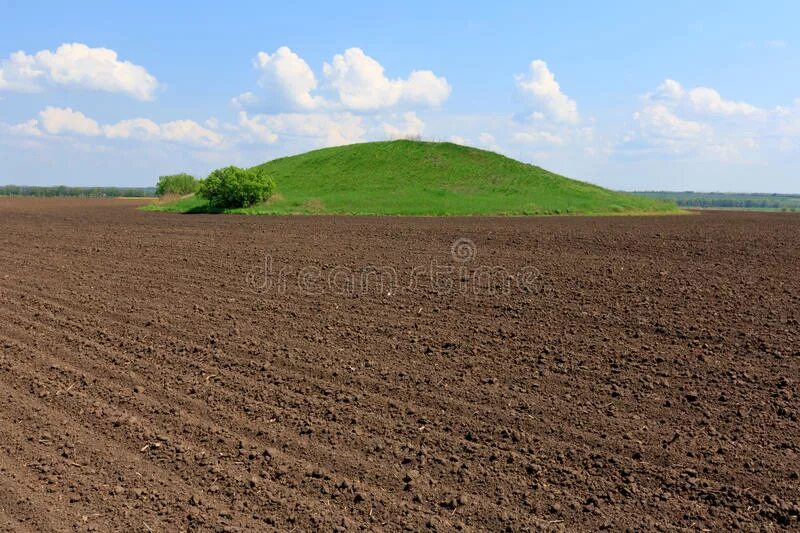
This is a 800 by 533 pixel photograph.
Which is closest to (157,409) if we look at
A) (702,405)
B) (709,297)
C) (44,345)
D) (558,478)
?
(44,345)

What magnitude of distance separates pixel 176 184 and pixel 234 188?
42.8 metres

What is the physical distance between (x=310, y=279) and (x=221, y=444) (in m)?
8.95

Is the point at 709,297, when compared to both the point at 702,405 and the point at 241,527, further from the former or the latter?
the point at 241,527

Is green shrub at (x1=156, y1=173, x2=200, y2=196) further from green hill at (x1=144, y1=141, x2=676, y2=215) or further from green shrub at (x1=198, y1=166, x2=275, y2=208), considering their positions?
green shrub at (x1=198, y1=166, x2=275, y2=208)

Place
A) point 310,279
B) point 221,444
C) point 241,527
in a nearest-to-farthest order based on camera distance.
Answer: point 241,527, point 221,444, point 310,279

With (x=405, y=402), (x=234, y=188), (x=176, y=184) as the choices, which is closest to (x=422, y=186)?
(x=234, y=188)

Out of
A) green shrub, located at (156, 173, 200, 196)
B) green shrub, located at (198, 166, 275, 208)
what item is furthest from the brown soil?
green shrub, located at (156, 173, 200, 196)

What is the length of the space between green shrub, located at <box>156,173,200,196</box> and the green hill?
17543mm

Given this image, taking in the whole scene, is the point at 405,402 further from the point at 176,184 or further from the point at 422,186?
the point at 176,184

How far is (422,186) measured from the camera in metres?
55.1

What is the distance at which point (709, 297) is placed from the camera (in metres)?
12.5

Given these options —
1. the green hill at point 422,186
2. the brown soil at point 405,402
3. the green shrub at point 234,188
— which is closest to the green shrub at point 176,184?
the green hill at point 422,186

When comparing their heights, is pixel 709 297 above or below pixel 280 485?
above

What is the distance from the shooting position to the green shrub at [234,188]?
4612cm
